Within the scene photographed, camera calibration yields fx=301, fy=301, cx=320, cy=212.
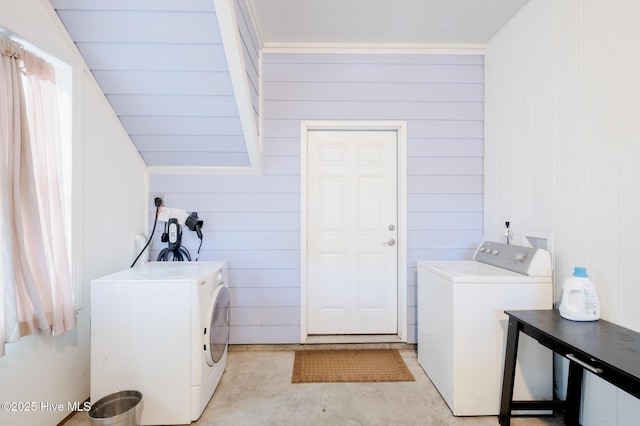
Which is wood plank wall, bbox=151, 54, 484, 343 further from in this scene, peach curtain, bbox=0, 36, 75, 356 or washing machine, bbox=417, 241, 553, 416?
peach curtain, bbox=0, 36, 75, 356

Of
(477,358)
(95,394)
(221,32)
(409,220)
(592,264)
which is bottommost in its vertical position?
(95,394)

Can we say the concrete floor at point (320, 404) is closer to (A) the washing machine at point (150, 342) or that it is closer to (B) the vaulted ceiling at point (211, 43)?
(A) the washing machine at point (150, 342)

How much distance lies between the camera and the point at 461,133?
257 centimetres

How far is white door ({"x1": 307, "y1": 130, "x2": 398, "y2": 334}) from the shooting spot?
2.67 meters

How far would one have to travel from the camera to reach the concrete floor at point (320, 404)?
1.72 m

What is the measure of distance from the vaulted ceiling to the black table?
203 cm

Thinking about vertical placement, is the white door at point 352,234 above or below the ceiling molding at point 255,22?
below

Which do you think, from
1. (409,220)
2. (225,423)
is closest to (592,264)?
Result: (409,220)

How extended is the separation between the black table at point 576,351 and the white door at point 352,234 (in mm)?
1162

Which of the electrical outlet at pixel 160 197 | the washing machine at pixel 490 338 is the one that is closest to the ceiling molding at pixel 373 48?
the electrical outlet at pixel 160 197

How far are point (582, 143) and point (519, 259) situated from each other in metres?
0.73

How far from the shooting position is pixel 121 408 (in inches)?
63.7

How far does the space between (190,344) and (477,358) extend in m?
1.63

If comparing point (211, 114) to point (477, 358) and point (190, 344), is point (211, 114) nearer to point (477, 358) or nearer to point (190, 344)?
point (190, 344)
